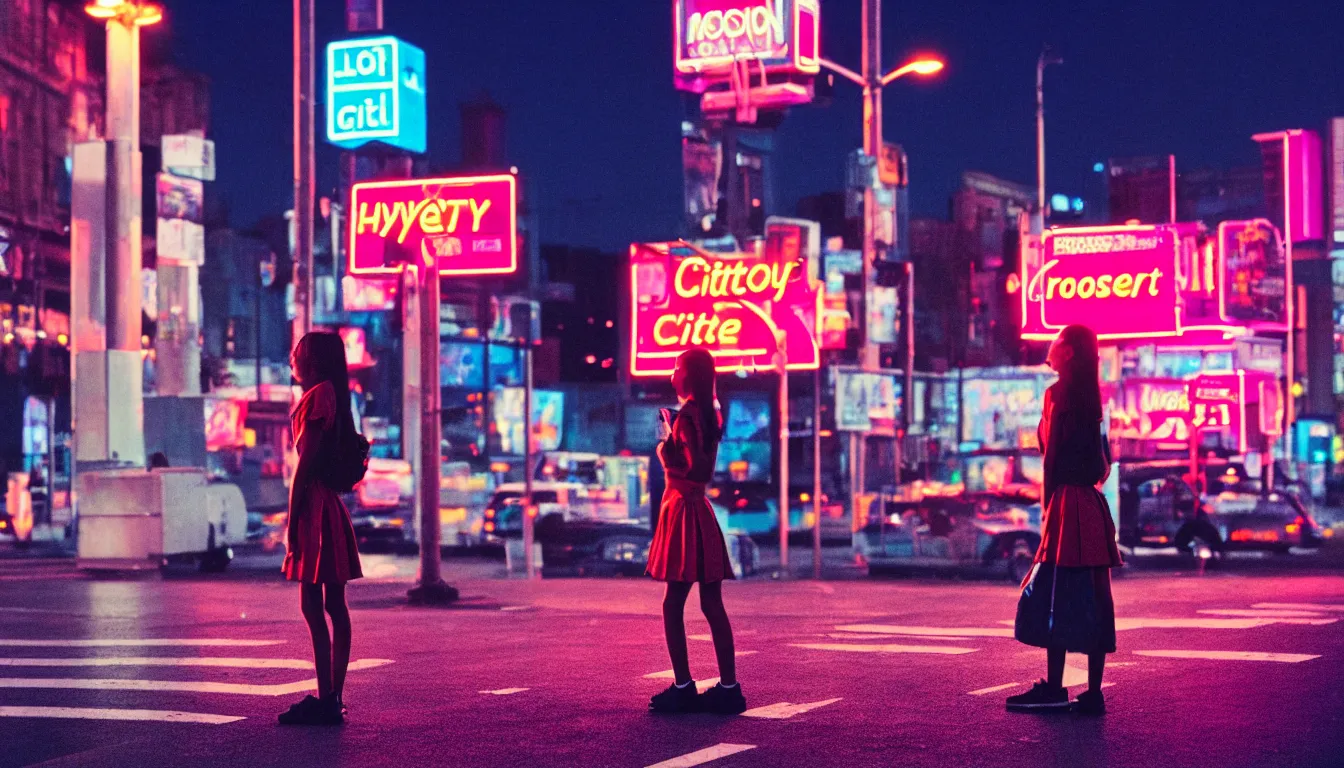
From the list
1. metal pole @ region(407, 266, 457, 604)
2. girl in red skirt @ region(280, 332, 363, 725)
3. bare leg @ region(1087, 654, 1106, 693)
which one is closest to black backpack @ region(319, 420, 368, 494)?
girl in red skirt @ region(280, 332, 363, 725)

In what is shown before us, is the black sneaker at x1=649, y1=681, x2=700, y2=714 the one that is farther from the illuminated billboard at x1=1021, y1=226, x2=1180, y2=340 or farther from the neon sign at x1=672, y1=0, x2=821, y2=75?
the illuminated billboard at x1=1021, y1=226, x2=1180, y2=340

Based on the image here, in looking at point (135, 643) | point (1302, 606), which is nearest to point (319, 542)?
point (135, 643)

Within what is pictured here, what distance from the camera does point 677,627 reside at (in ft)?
31.1

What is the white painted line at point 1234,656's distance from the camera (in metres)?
11.7

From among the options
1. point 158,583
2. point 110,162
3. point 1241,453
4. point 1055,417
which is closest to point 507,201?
point 158,583

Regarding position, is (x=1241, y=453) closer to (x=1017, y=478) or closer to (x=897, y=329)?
(x=897, y=329)

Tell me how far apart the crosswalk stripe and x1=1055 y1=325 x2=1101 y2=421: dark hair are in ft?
16.0

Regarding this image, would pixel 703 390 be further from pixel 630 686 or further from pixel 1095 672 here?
pixel 1095 672

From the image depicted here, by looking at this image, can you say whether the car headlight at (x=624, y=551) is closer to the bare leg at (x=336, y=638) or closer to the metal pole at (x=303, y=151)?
the metal pole at (x=303, y=151)

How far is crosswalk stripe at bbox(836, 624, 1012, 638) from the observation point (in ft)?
46.7

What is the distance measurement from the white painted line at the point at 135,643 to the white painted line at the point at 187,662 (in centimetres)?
89

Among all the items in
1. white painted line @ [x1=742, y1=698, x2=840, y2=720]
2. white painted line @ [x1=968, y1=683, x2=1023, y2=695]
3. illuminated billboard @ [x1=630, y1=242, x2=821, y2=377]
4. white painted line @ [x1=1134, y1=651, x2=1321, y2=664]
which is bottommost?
white painted line @ [x1=1134, y1=651, x2=1321, y2=664]

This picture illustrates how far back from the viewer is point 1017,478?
89.8 feet

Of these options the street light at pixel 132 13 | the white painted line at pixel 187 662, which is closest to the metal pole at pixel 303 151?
the street light at pixel 132 13
